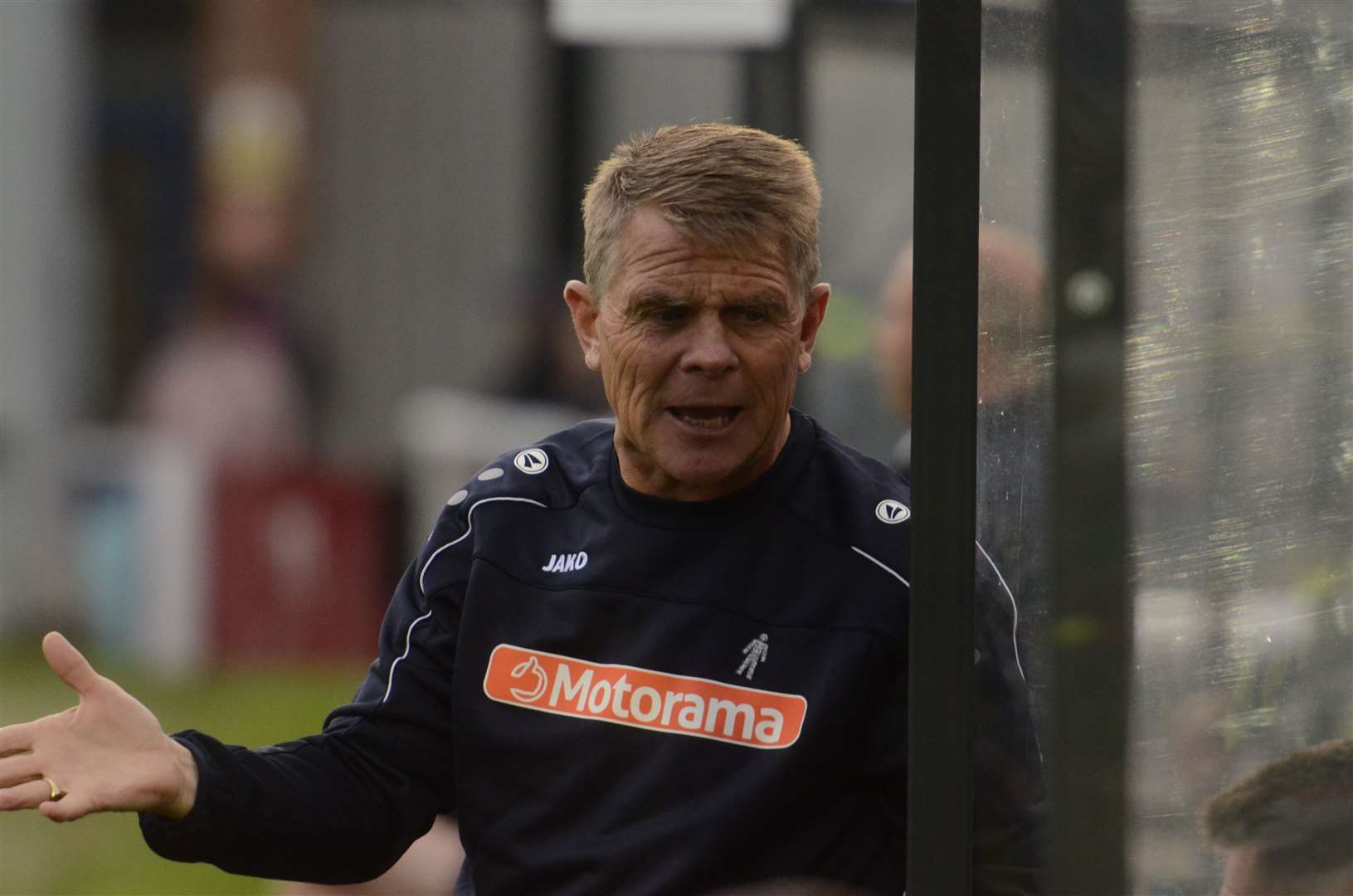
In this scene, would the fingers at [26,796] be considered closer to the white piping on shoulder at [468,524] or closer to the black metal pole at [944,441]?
the white piping on shoulder at [468,524]

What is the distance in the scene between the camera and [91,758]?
8.64 ft

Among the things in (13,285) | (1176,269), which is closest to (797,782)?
(1176,269)

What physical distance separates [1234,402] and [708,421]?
81 centimetres

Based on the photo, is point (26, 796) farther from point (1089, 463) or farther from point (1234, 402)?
point (1234, 402)

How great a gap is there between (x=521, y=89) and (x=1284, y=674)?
15302 millimetres

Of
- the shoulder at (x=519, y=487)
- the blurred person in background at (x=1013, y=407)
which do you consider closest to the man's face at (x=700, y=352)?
the shoulder at (x=519, y=487)

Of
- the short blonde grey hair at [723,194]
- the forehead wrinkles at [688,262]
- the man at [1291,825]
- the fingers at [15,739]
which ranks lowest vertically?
the fingers at [15,739]

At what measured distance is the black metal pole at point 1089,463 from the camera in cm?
217

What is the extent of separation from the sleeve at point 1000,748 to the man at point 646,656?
1.19ft

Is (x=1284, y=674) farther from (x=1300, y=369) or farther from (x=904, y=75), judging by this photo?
(x=904, y=75)

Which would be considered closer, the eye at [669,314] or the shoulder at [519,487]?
the eye at [669,314]

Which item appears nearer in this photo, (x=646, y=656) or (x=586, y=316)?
(x=646, y=656)

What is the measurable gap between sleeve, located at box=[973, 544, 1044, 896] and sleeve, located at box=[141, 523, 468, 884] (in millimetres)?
852

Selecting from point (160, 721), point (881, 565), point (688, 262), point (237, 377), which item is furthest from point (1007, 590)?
point (237, 377)
